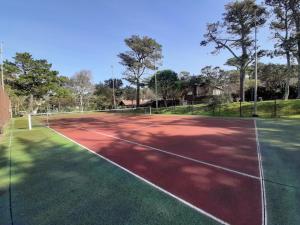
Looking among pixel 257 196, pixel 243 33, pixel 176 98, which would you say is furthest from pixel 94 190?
pixel 176 98

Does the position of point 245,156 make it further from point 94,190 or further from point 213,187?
point 94,190

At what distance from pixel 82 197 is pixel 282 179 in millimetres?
4048

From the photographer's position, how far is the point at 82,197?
4801 mm

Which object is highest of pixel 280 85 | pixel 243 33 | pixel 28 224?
pixel 243 33

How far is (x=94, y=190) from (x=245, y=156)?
4.44 m

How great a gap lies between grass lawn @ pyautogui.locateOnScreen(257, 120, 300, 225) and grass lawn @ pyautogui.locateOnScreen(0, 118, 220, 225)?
1149 mm

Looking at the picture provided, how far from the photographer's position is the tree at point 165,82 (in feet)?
149

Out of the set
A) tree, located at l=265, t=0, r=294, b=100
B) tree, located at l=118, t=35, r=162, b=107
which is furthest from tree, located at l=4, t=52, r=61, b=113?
tree, located at l=265, t=0, r=294, b=100

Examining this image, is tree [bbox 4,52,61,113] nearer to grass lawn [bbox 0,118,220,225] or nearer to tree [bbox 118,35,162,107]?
tree [bbox 118,35,162,107]

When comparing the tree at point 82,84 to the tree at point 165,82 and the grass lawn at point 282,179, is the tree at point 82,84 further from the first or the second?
the grass lawn at point 282,179

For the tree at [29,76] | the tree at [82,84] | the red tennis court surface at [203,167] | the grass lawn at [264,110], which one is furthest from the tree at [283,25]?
the tree at [82,84]

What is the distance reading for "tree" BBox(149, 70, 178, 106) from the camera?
45438mm

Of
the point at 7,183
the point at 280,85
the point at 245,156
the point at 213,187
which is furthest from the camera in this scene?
the point at 280,85

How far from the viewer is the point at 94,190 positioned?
16.8ft
